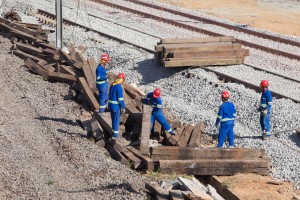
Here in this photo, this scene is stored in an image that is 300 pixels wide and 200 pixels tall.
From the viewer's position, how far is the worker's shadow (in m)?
20.2

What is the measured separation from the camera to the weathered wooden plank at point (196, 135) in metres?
14.3

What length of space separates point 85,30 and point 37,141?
1239 centimetres

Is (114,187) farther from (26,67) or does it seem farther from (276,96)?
(26,67)

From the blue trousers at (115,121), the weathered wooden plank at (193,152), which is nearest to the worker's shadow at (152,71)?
the blue trousers at (115,121)

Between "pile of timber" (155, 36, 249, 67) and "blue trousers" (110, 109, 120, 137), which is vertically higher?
"pile of timber" (155, 36, 249, 67)

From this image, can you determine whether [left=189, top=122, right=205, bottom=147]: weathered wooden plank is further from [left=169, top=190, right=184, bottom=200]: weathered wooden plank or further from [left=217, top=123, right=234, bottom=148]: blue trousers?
[left=169, top=190, right=184, bottom=200]: weathered wooden plank

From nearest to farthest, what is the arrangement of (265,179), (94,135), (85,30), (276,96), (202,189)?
(202,189), (265,179), (94,135), (276,96), (85,30)

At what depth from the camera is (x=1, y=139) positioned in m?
13.8

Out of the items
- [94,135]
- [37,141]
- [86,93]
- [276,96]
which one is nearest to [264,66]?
[276,96]

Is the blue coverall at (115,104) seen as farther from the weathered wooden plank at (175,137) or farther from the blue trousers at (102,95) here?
the weathered wooden plank at (175,137)

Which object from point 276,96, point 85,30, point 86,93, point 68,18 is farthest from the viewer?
point 68,18

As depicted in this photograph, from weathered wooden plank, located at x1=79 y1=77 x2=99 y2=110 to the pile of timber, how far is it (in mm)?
3622

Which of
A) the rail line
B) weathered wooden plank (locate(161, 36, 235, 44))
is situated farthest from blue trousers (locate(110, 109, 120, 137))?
the rail line

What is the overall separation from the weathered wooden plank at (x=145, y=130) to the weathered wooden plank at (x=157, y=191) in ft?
5.65
